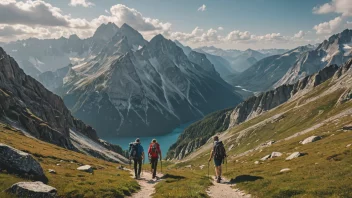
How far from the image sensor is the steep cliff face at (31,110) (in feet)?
338

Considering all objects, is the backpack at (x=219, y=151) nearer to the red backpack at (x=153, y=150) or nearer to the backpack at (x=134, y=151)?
the red backpack at (x=153, y=150)

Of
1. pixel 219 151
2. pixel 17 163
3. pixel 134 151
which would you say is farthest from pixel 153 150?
pixel 17 163

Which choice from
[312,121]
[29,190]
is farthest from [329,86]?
[29,190]

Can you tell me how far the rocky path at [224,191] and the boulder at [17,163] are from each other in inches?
593

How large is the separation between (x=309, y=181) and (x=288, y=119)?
12848 cm

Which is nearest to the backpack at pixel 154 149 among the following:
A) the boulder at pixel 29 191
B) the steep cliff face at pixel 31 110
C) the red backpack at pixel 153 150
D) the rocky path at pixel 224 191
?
the red backpack at pixel 153 150

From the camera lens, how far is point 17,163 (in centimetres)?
2538

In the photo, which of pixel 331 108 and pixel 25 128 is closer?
pixel 25 128

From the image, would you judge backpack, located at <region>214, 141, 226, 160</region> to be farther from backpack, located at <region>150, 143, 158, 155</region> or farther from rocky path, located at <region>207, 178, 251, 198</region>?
backpack, located at <region>150, 143, 158, 155</region>

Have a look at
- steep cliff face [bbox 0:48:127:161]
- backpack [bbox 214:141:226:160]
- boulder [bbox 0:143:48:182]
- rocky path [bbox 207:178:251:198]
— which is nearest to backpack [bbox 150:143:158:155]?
backpack [bbox 214:141:226:160]

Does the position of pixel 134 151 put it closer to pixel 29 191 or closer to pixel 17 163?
pixel 17 163

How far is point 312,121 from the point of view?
12281 cm

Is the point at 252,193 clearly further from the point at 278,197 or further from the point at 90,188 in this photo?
the point at 90,188

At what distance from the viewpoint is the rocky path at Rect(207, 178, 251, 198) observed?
1082 inches
